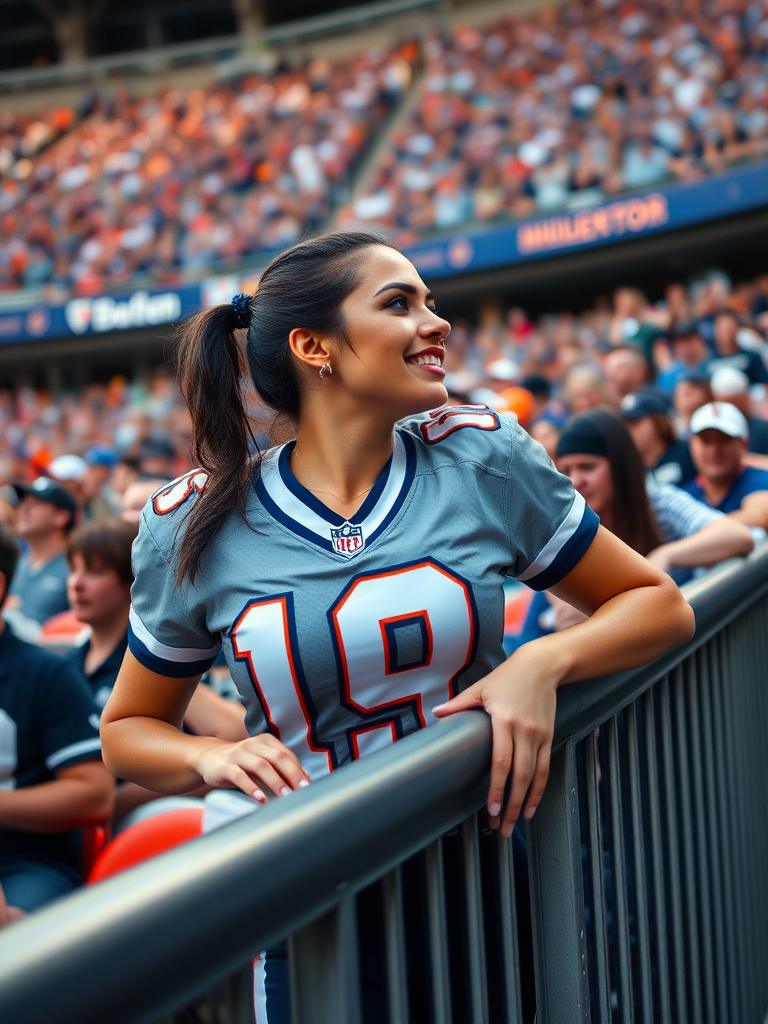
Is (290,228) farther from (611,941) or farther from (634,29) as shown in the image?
(611,941)

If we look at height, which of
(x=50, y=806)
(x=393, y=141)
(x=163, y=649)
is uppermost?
(x=393, y=141)

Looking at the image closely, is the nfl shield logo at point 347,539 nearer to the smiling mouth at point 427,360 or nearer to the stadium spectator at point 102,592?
the smiling mouth at point 427,360

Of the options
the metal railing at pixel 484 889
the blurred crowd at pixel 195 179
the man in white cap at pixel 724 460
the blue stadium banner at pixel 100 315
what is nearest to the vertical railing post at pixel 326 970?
the metal railing at pixel 484 889

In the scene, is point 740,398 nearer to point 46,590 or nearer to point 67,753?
point 46,590

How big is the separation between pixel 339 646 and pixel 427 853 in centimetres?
38

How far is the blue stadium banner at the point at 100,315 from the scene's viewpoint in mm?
18844

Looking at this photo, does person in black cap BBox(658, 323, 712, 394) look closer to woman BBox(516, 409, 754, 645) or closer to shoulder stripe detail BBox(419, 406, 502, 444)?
woman BBox(516, 409, 754, 645)

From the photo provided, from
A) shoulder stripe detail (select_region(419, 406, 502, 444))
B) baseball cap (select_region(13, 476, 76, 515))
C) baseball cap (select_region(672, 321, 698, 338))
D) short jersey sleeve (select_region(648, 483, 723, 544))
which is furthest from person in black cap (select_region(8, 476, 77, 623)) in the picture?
baseball cap (select_region(672, 321, 698, 338))

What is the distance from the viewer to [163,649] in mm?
1487

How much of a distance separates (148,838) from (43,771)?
30 centimetres

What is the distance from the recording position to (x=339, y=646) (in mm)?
1359

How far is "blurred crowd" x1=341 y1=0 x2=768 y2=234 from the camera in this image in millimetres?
13930

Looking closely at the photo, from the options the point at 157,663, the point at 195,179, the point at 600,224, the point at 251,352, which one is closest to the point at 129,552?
the point at 251,352

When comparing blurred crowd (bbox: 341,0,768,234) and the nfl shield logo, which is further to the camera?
blurred crowd (bbox: 341,0,768,234)
